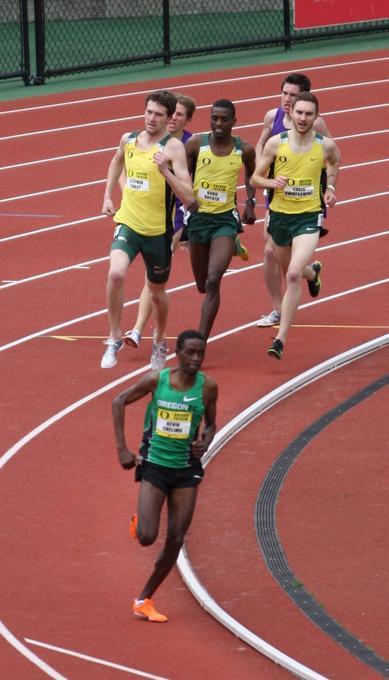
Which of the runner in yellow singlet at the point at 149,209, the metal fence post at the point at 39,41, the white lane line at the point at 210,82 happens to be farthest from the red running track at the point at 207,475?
the metal fence post at the point at 39,41

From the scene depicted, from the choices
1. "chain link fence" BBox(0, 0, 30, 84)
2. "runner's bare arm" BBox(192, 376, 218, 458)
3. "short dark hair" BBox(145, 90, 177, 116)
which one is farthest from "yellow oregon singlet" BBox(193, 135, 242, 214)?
"chain link fence" BBox(0, 0, 30, 84)

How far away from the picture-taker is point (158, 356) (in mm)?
12578

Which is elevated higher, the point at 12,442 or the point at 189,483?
the point at 189,483

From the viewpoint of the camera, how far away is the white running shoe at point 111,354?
1255 centimetres

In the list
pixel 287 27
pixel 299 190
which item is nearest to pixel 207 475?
pixel 299 190

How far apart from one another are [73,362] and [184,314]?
1599 mm

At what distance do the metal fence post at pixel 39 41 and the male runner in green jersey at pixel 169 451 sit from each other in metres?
17.8

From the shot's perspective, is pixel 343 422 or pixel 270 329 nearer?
pixel 343 422

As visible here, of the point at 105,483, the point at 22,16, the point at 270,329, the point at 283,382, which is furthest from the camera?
the point at 22,16

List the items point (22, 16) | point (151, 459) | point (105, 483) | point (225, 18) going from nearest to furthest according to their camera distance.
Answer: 1. point (151, 459)
2. point (105, 483)
3. point (22, 16)
4. point (225, 18)

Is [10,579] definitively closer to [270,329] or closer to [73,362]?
[73,362]

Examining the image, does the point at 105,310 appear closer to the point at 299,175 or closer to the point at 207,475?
the point at 299,175

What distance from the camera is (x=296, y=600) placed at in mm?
8656

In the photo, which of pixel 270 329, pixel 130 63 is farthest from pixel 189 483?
pixel 130 63
